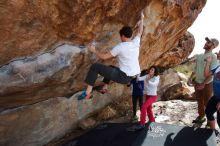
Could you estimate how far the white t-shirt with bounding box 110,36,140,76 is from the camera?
757 cm

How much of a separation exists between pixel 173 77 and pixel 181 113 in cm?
271

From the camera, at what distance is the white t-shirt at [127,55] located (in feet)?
24.8

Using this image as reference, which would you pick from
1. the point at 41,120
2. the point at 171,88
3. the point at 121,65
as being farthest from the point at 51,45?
the point at 171,88

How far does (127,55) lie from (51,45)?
1.68 meters

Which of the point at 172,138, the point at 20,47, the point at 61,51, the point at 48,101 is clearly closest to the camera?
the point at 20,47

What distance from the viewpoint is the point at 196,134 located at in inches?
346

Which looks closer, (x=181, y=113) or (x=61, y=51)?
(x=61, y=51)

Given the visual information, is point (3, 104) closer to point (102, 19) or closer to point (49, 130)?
point (49, 130)

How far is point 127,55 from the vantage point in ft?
25.0

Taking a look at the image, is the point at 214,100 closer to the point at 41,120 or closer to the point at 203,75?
the point at 203,75

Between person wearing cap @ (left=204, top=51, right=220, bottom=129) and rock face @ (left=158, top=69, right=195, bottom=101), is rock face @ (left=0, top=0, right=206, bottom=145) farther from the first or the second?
rock face @ (left=158, top=69, right=195, bottom=101)

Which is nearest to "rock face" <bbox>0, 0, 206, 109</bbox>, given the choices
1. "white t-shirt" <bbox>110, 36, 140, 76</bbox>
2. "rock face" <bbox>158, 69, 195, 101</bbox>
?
"white t-shirt" <bbox>110, 36, 140, 76</bbox>

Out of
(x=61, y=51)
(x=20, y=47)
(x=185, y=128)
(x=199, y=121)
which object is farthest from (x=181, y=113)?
(x=20, y=47)

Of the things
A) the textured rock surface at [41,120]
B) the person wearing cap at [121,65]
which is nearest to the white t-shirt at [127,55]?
the person wearing cap at [121,65]
